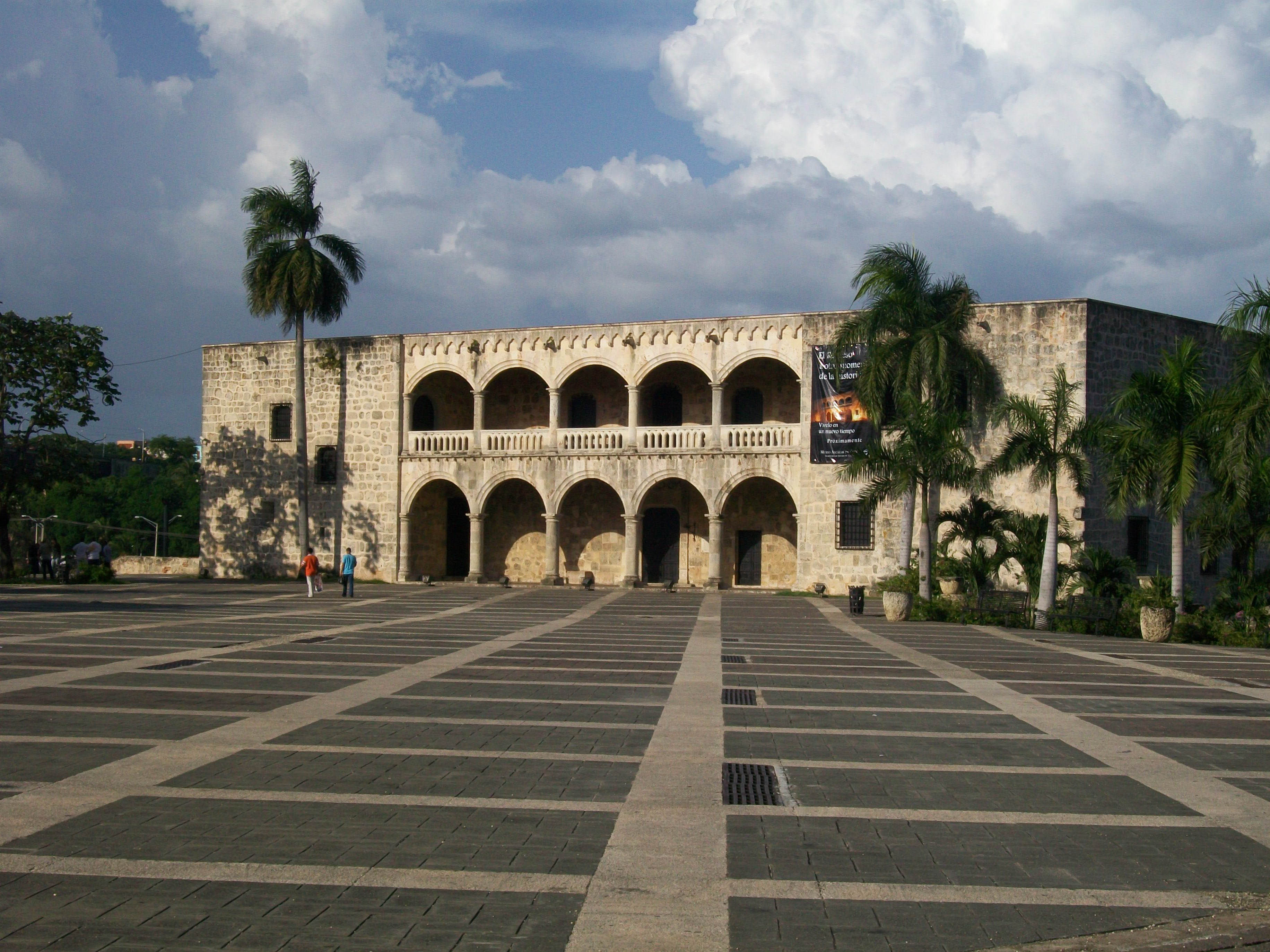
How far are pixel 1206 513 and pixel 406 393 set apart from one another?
2416 centimetres

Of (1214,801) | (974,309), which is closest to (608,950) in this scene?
(1214,801)

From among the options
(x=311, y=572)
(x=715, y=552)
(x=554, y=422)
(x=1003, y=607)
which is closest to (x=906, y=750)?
(x=1003, y=607)

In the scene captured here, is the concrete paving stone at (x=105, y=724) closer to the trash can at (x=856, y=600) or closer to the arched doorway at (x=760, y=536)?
the trash can at (x=856, y=600)

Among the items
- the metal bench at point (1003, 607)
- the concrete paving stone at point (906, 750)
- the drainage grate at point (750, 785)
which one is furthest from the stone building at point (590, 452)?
the drainage grate at point (750, 785)

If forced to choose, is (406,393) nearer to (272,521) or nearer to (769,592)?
(272,521)

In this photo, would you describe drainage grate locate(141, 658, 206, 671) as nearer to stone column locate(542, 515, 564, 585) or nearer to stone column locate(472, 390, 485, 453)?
stone column locate(542, 515, 564, 585)

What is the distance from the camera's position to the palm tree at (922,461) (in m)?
25.0

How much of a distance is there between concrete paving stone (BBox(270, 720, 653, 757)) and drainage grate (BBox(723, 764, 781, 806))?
0.93 m

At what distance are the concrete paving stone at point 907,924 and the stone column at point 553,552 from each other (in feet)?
101

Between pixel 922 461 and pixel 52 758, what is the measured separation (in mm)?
19716

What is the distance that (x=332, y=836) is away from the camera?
6645 millimetres

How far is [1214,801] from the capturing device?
7883 mm

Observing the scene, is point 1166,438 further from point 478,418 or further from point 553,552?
point 478,418

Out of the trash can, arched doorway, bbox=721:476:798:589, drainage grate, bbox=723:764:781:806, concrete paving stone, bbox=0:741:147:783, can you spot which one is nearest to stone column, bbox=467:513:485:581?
arched doorway, bbox=721:476:798:589
